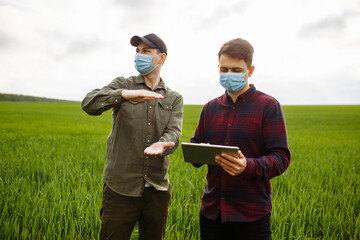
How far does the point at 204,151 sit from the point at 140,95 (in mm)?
629

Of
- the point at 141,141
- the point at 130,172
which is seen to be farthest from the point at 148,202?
the point at 141,141

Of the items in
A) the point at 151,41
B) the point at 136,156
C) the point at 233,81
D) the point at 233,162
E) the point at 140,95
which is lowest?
the point at 136,156

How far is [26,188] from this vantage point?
12.0 ft

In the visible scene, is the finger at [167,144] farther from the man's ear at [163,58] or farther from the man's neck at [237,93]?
the man's ear at [163,58]

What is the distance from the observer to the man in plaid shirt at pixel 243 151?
165cm

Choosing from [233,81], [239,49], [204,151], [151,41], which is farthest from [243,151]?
[151,41]

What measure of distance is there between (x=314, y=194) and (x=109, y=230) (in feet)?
12.3

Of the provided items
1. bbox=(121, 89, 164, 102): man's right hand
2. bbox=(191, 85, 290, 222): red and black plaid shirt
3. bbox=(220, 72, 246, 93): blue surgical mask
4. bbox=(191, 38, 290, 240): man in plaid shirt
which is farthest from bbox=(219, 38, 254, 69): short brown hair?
bbox=(121, 89, 164, 102): man's right hand

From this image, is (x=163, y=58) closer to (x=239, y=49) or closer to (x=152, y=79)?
(x=152, y=79)

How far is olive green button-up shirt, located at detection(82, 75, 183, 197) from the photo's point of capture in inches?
79.5

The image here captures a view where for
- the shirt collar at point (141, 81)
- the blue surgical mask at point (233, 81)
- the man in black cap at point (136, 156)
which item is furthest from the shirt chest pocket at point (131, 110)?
the blue surgical mask at point (233, 81)

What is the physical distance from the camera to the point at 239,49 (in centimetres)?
178

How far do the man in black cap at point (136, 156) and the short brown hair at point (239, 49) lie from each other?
0.72 m

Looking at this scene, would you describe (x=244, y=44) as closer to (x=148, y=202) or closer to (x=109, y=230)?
(x=148, y=202)
